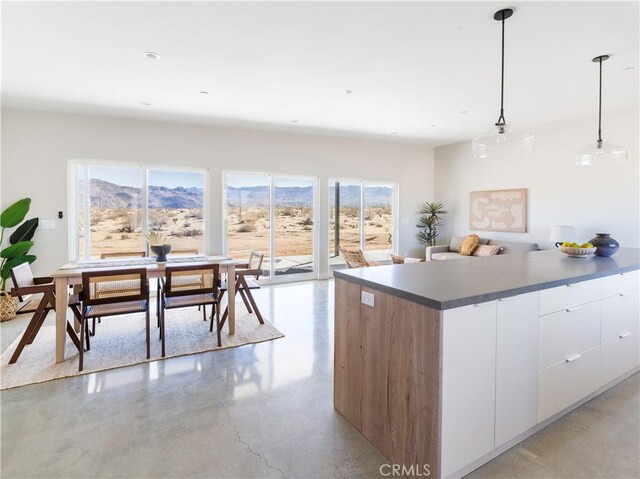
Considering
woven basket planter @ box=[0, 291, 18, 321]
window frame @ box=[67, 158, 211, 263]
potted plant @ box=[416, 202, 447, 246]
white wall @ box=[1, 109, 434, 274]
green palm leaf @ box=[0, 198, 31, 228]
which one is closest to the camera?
woven basket planter @ box=[0, 291, 18, 321]

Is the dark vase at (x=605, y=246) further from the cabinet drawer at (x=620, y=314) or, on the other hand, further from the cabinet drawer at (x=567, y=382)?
the cabinet drawer at (x=567, y=382)

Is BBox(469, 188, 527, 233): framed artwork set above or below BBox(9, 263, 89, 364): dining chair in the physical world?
above

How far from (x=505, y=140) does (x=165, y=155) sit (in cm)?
489

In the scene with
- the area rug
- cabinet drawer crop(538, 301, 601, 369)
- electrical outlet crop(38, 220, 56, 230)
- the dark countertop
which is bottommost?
the area rug

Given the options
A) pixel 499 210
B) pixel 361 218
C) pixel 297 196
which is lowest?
pixel 361 218

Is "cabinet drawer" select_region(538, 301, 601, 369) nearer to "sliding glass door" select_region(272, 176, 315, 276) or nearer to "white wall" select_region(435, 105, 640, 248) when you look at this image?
"white wall" select_region(435, 105, 640, 248)

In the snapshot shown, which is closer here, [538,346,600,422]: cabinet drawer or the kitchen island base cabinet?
the kitchen island base cabinet

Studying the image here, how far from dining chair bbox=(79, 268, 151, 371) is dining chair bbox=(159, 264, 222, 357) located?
174 mm

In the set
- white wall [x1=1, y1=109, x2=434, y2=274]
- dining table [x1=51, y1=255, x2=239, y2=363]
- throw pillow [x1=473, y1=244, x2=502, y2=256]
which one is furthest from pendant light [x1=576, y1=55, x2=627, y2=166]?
white wall [x1=1, y1=109, x2=434, y2=274]

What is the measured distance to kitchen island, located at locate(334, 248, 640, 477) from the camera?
1.52 meters

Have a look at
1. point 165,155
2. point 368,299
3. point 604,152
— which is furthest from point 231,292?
point 604,152

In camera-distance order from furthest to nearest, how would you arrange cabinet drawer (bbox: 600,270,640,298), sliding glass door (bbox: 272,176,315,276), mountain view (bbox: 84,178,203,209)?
1. sliding glass door (bbox: 272,176,315,276)
2. mountain view (bbox: 84,178,203,209)
3. cabinet drawer (bbox: 600,270,640,298)

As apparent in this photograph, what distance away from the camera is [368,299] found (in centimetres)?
188

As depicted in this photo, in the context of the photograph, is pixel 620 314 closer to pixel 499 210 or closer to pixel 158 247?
pixel 158 247
